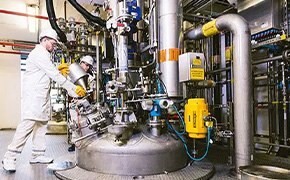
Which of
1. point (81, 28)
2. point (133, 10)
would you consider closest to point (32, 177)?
point (133, 10)

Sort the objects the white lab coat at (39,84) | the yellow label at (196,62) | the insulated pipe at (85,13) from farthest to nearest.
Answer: the insulated pipe at (85,13) → the white lab coat at (39,84) → the yellow label at (196,62)

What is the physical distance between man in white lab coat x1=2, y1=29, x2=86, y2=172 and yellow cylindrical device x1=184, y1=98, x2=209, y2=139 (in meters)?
1.11

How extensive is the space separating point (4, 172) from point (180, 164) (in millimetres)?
1604

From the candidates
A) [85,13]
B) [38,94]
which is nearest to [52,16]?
[85,13]

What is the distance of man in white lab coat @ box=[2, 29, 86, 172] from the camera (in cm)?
247

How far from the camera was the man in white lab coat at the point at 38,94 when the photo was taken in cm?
247

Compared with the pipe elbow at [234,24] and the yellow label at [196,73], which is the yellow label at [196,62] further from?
the pipe elbow at [234,24]

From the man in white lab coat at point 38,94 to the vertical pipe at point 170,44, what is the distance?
89 centimetres

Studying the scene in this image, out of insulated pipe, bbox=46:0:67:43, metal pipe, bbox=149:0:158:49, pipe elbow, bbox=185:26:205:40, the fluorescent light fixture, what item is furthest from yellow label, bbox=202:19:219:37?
the fluorescent light fixture

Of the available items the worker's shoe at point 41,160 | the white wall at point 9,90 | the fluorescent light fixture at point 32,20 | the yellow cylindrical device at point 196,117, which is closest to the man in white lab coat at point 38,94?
the worker's shoe at point 41,160

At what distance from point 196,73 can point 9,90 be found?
630cm

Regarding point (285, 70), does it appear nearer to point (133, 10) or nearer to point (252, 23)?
point (252, 23)

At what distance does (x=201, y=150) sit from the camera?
10.1ft

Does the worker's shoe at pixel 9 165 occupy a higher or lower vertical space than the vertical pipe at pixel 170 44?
lower
